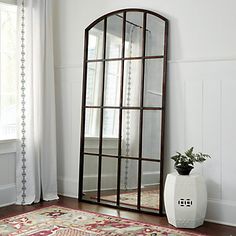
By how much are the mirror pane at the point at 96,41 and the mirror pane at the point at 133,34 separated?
0.34 meters

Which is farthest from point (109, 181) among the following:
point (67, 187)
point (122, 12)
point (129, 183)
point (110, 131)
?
point (122, 12)

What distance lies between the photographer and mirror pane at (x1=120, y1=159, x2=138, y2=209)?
13.7 ft

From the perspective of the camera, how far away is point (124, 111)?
425 centimetres

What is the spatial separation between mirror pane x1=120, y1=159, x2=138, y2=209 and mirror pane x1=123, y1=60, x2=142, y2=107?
2.00ft

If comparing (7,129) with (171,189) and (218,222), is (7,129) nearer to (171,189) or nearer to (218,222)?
(171,189)

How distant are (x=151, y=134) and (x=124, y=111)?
1.27 ft

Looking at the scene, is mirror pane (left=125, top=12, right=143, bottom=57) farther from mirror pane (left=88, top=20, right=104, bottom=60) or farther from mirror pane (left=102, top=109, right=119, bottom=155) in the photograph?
mirror pane (left=102, top=109, right=119, bottom=155)

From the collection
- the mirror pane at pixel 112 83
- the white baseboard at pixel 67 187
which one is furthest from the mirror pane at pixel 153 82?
the white baseboard at pixel 67 187

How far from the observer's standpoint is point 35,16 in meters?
4.50

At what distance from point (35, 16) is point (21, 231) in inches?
91.8

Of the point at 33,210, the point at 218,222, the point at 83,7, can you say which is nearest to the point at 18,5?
the point at 83,7

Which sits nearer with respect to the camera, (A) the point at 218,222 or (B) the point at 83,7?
(A) the point at 218,222

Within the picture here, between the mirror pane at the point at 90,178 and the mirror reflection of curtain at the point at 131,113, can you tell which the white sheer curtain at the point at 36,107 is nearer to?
the mirror pane at the point at 90,178

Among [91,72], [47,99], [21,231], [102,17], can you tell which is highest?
[102,17]
